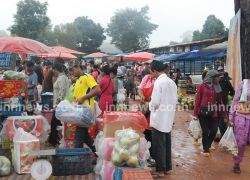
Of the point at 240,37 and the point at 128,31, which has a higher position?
the point at 128,31

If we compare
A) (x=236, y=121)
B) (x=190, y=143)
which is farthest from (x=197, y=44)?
A: (x=236, y=121)

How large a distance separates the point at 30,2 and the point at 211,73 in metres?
43.1

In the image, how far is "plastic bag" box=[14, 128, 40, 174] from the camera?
5.36 m

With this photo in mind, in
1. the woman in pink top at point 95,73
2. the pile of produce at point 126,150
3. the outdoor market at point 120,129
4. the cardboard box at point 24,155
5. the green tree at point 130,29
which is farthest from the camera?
the green tree at point 130,29

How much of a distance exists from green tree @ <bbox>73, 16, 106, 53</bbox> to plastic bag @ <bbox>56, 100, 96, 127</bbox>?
182 ft

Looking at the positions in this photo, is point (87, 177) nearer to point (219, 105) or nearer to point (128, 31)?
point (219, 105)

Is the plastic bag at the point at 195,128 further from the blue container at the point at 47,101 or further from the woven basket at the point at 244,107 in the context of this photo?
the blue container at the point at 47,101

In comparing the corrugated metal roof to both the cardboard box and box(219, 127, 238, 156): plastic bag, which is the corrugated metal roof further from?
box(219, 127, 238, 156): plastic bag

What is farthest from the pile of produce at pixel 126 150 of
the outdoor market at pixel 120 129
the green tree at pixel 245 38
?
the green tree at pixel 245 38

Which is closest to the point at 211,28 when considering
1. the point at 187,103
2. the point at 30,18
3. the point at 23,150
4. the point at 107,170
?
the point at 30,18

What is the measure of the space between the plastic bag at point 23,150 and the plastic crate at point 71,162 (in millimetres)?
379

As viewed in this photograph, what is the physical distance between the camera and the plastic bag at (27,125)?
6.00 meters

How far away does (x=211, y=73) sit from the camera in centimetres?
693

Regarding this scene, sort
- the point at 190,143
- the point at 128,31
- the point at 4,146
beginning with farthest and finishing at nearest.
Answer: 1. the point at 128,31
2. the point at 190,143
3. the point at 4,146
